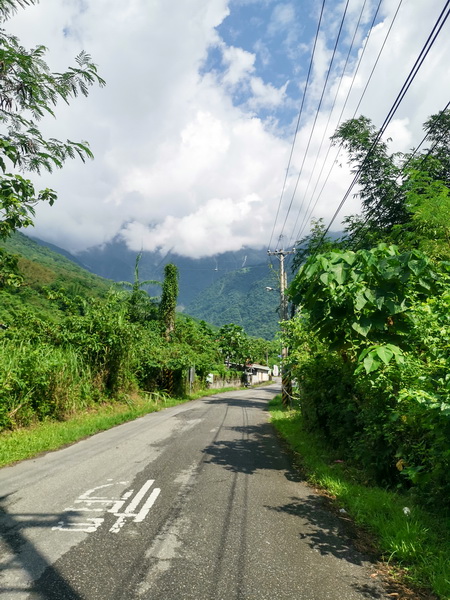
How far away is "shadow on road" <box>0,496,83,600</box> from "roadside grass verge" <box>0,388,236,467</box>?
10.3 feet

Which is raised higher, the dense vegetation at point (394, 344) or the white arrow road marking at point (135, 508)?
the dense vegetation at point (394, 344)

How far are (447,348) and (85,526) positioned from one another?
465cm

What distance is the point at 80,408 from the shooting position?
1234 centimetres

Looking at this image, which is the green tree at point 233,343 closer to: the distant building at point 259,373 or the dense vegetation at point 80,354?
the distant building at point 259,373

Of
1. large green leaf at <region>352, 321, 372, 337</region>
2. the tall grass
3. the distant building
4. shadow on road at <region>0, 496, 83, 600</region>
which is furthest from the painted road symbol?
the distant building

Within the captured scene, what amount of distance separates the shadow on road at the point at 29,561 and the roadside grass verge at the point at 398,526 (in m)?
3.04

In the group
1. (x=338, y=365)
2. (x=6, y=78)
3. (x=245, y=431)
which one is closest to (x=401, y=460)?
(x=338, y=365)

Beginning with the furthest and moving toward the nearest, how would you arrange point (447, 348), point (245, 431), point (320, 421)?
1. point (245, 431)
2. point (320, 421)
3. point (447, 348)

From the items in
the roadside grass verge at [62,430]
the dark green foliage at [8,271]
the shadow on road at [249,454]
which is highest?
the dark green foliage at [8,271]

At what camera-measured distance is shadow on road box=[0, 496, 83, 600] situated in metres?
2.92

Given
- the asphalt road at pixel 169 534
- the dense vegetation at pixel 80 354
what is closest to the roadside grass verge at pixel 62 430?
the dense vegetation at pixel 80 354

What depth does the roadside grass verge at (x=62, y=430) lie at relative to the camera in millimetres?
7672

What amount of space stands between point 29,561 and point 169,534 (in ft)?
4.61

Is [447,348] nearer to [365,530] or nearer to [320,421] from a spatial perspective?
[365,530]
